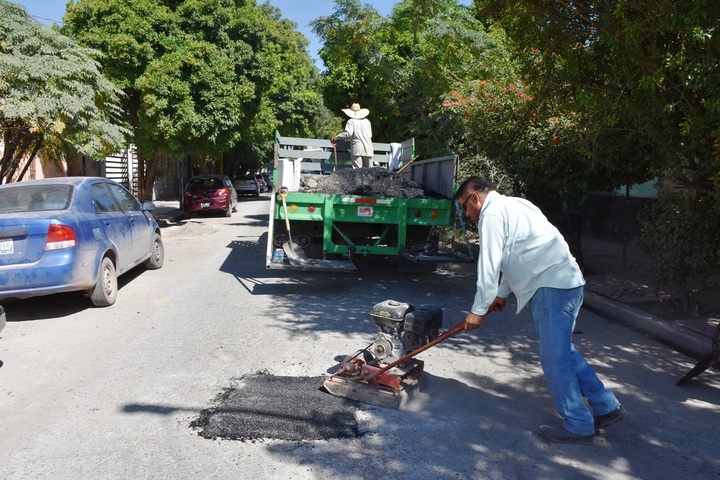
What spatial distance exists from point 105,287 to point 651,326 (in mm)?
6347

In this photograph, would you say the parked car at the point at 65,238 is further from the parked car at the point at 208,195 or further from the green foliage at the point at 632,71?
the parked car at the point at 208,195

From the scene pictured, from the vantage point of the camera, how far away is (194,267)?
33.5 ft

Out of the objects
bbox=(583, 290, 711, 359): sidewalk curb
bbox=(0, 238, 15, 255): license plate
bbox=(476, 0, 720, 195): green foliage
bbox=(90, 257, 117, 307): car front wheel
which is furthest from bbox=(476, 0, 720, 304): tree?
bbox=(0, 238, 15, 255): license plate

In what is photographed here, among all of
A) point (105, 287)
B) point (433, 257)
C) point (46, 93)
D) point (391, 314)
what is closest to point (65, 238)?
point (105, 287)

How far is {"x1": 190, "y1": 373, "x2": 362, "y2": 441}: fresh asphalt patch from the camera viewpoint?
12.5ft

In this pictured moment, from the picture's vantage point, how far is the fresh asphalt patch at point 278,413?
3.81 m

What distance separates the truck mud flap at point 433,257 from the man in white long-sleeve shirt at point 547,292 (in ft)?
12.4

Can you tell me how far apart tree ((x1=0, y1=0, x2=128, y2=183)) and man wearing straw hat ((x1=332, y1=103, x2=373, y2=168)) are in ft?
15.2

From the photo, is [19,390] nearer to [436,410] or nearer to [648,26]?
[436,410]

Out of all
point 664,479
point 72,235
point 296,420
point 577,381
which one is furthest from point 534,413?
point 72,235

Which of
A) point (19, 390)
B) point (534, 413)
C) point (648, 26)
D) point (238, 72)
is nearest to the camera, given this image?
point (534, 413)

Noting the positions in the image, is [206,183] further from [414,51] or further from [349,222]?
[349,222]

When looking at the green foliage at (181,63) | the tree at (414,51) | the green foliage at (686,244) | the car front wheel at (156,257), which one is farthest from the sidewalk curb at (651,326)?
the green foliage at (181,63)

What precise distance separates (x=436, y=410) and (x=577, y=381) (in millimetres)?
1023
